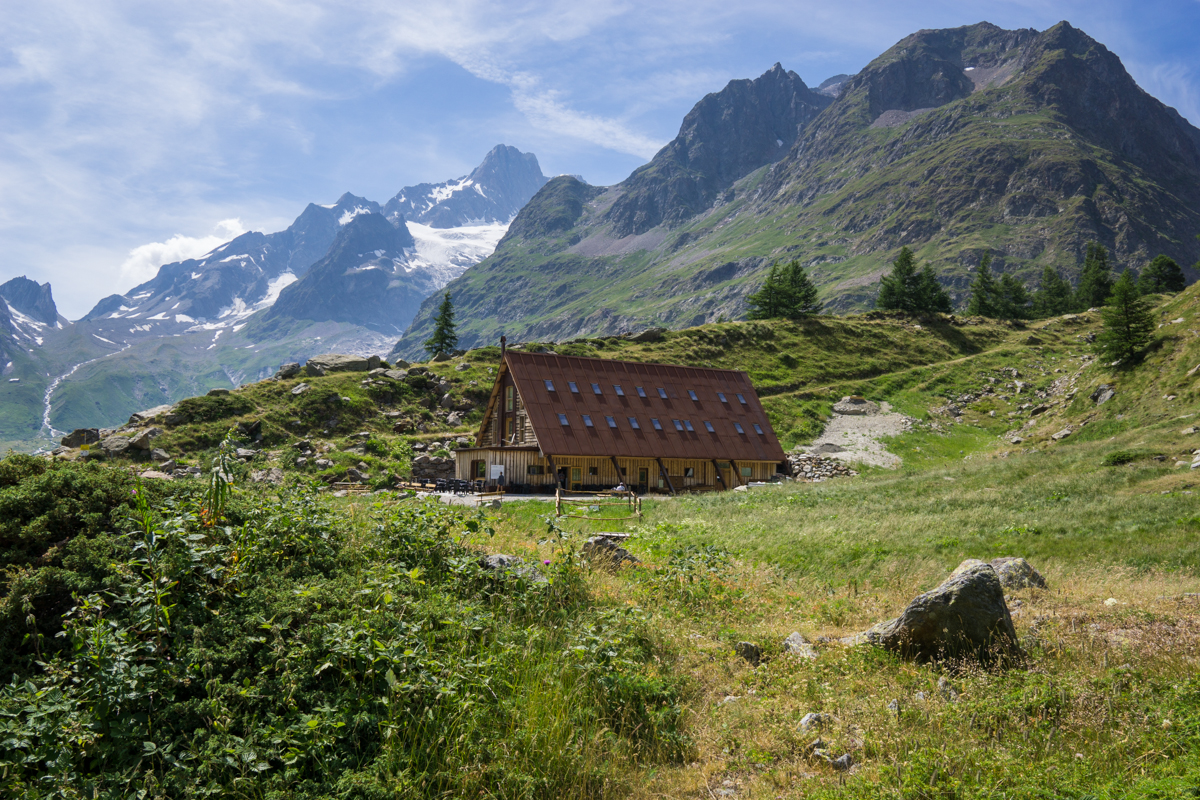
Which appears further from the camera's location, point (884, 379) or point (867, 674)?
point (884, 379)

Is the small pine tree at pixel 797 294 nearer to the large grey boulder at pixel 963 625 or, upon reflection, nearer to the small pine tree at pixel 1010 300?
the small pine tree at pixel 1010 300

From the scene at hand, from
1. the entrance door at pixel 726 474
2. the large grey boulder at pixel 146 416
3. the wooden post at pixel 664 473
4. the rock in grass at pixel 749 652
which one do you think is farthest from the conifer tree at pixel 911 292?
the rock in grass at pixel 749 652

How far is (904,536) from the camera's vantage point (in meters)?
17.6


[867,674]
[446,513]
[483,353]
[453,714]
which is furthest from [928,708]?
[483,353]

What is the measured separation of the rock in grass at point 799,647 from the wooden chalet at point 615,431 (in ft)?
99.7

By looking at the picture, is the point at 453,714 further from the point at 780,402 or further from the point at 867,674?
the point at 780,402

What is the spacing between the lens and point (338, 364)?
6194cm

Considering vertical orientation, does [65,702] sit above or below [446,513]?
below

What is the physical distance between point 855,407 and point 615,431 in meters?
34.0

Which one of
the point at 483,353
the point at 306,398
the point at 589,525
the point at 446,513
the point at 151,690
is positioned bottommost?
the point at 589,525

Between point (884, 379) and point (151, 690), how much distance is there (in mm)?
78642

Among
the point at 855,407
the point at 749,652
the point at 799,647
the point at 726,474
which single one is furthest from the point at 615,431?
the point at 749,652

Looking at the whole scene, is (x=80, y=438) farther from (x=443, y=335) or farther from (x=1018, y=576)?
(x=1018, y=576)

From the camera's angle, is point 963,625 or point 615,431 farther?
point 615,431
